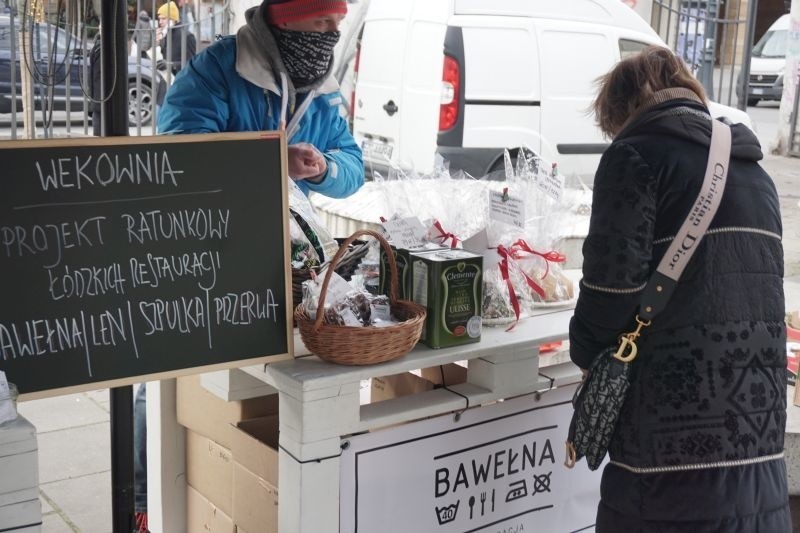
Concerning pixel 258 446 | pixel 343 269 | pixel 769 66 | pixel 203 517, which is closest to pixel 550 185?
pixel 343 269

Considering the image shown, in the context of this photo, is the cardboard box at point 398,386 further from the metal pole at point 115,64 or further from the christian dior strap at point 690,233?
the metal pole at point 115,64

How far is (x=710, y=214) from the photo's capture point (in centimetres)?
197

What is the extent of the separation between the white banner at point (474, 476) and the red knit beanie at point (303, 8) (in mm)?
1185

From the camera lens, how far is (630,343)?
81.0 inches

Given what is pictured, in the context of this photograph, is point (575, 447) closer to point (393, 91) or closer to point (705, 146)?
point (705, 146)

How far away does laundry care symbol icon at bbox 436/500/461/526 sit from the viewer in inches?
94.2

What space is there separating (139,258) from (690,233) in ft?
3.83

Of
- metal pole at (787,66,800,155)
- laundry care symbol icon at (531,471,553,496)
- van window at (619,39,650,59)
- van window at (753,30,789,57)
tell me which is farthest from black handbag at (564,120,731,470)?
van window at (753,30,789,57)

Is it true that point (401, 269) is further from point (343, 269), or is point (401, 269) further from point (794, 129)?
point (794, 129)

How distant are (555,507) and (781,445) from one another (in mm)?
732

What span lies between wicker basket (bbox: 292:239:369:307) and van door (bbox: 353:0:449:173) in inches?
184

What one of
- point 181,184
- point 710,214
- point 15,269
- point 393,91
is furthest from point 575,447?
point 393,91

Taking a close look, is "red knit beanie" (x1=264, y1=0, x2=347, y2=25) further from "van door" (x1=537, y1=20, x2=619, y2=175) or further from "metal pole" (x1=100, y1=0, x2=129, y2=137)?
"van door" (x1=537, y1=20, x2=619, y2=175)

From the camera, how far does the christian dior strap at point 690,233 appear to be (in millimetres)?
1976
